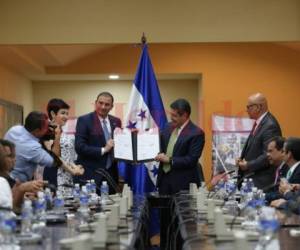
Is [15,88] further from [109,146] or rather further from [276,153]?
[276,153]

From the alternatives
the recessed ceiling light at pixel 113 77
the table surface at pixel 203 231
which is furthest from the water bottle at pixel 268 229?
the recessed ceiling light at pixel 113 77

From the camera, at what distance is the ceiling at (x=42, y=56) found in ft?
25.7

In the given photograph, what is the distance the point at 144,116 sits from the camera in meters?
6.21

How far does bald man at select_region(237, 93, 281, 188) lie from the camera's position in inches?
206

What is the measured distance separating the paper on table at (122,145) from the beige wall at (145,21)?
4.51ft

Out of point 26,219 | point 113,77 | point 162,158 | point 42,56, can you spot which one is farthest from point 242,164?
point 113,77

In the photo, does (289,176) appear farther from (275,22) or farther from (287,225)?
(275,22)

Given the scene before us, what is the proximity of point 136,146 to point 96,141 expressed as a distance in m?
0.38

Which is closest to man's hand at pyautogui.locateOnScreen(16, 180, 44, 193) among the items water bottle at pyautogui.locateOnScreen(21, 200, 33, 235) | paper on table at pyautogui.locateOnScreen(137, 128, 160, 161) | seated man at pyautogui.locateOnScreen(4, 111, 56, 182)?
seated man at pyautogui.locateOnScreen(4, 111, 56, 182)

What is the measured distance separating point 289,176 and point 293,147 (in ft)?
0.71

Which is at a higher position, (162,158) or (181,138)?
(181,138)

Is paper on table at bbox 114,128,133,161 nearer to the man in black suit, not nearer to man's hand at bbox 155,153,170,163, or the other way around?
man's hand at bbox 155,153,170,163

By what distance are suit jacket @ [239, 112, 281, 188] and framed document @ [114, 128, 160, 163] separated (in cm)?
82

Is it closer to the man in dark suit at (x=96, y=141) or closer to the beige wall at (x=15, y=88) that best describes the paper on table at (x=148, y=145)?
the man in dark suit at (x=96, y=141)
